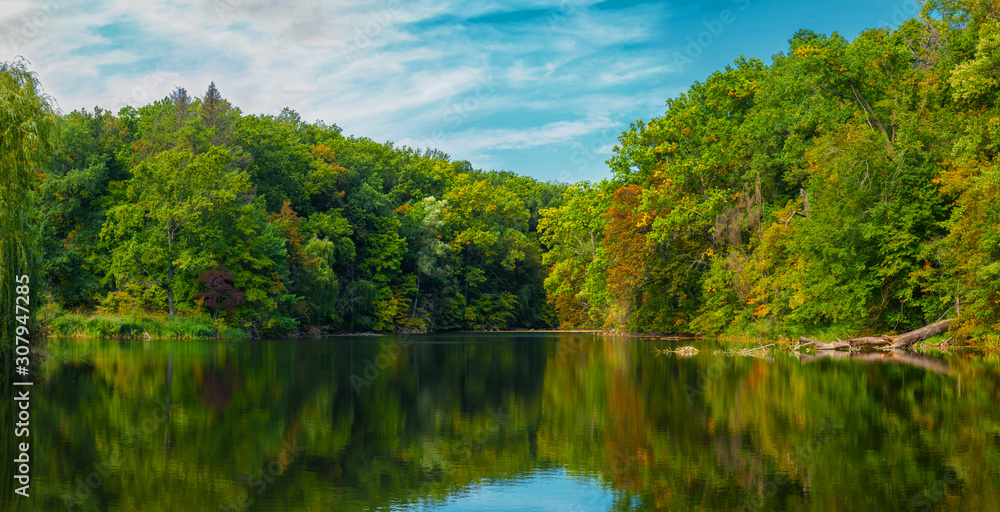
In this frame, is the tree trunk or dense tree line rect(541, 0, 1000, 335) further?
the tree trunk

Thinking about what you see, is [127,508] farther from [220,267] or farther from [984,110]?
[220,267]

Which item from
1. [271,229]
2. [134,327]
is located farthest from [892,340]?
[271,229]

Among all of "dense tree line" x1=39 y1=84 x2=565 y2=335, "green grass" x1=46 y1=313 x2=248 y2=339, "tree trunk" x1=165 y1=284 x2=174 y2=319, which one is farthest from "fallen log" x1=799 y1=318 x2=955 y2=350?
"tree trunk" x1=165 y1=284 x2=174 y2=319

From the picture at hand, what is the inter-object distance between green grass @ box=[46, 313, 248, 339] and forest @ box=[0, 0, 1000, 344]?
19cm

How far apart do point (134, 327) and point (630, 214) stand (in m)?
30.1

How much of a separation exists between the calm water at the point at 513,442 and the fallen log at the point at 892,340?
13913mm

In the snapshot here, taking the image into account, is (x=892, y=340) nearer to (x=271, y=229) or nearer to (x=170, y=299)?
(x=271, y=229)

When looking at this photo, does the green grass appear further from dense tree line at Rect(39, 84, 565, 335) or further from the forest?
dense tree line at Rect(39, 84, 565, 335)

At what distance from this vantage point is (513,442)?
11586 millimetres

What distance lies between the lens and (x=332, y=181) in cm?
7544

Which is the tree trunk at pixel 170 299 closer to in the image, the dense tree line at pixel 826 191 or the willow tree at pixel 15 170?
the dense tree line at pixel 826 191

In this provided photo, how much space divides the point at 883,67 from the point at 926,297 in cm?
1119

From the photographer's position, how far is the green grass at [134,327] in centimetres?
4359

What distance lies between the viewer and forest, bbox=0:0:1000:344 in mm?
31516
